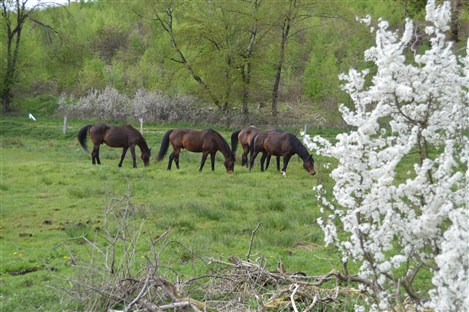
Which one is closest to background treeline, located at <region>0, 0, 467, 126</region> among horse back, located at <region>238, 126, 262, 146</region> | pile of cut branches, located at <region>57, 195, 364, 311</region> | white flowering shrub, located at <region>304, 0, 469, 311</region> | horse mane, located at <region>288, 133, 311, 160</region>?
horse back, located at <region>238, 126, 262, 146</region>

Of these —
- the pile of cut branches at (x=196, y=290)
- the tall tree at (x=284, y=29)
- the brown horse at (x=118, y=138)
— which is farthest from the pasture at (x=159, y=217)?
the tall tree at (x=284, y=29)

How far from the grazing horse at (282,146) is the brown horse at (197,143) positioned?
3.70ft

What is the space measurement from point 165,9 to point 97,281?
32.1 m

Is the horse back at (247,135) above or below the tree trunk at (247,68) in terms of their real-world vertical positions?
below

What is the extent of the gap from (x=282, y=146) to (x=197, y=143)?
9.33 feet

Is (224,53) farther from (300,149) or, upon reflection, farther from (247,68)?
(300,149)

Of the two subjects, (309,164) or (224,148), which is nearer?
(309,164)

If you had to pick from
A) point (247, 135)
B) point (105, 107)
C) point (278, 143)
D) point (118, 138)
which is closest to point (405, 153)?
point (278, 143)

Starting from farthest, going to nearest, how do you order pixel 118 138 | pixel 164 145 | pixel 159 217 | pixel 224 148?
pixel 118 138
pixel 164 145
pixel 224 148
pixel 159 217

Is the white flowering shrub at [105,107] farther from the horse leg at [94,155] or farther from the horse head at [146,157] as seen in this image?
the horse head at [146,157]

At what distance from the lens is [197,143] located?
18266mm

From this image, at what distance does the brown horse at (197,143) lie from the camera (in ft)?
58.2

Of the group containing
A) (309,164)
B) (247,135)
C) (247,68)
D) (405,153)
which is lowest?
(309,164)

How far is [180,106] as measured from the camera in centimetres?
3497
